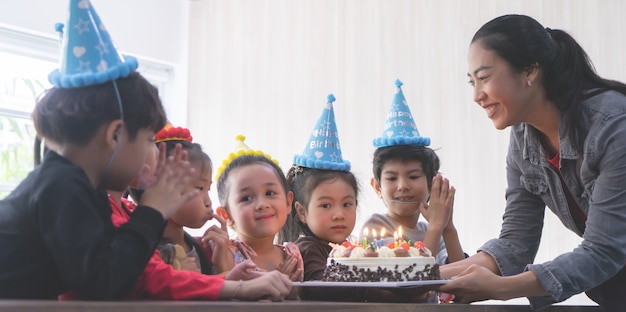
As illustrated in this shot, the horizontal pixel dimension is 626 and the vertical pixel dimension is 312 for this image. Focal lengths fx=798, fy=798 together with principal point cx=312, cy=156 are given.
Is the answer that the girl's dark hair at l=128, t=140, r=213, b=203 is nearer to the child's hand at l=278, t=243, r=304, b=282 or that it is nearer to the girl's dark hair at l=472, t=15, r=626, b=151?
the child's hand at l=278, t=243, r=304, b=282

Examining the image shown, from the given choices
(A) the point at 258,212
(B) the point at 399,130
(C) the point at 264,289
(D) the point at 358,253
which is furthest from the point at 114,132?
(B) the point at 399,130

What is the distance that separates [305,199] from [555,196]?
2.22ft

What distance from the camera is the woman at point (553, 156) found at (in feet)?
5.49

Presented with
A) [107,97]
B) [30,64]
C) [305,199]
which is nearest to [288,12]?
[30,64]

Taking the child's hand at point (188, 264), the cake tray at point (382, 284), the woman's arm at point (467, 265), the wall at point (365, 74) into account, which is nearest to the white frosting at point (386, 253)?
the cake tray at point (382, 284)

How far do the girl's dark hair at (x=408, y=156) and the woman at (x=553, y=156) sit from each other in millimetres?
423

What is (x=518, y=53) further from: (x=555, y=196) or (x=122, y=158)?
(x=122, y=158)

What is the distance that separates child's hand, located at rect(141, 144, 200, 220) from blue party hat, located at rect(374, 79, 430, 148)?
1388mm

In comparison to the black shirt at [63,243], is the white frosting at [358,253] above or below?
below

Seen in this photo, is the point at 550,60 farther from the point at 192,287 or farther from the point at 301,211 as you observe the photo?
the point at 192,287

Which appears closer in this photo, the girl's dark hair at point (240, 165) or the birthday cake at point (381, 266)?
the birthday cake at point (381, 266)

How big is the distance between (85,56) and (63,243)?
312 millimetres

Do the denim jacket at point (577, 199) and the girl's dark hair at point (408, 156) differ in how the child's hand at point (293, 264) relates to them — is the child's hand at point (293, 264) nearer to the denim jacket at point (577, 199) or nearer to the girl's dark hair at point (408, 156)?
the denim jacket at point (577, 199)

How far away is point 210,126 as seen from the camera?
5.07 m
